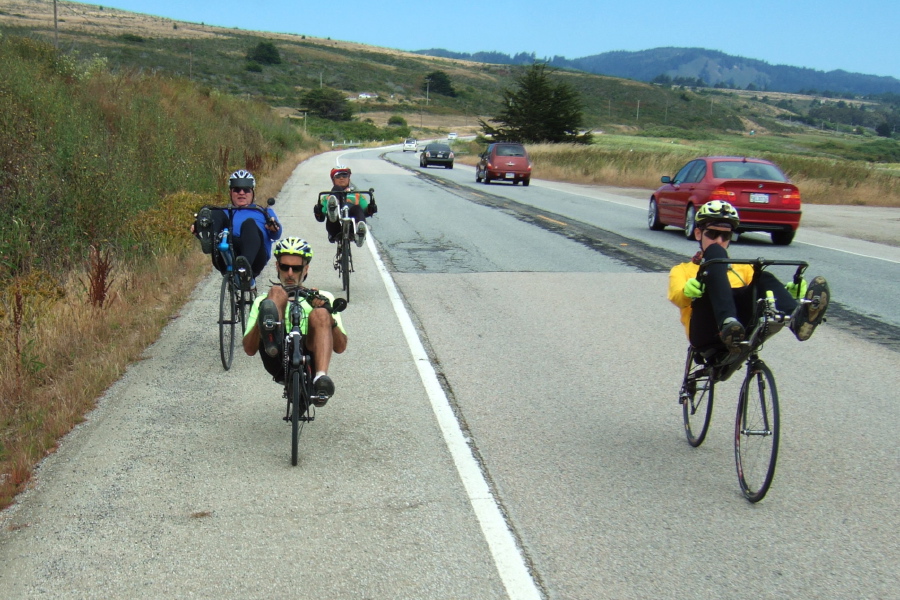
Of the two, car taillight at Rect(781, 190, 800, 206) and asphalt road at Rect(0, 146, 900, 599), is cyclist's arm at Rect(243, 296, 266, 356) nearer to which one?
asphalt road at Rect(0, 146, 900, 599)

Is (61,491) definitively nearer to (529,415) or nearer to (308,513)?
(308,513)

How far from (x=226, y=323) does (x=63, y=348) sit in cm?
142

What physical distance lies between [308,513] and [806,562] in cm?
236

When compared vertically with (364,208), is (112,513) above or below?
below

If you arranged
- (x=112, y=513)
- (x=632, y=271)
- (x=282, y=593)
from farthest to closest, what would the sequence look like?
(x=632, y=271) → (x=112, y=513) → (x=282, y=593)

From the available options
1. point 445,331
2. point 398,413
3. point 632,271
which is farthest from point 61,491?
point 632,271

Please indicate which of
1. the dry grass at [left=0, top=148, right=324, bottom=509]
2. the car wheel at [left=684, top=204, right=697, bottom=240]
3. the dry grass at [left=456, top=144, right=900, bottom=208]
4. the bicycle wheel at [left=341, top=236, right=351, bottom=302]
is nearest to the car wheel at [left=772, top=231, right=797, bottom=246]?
the car wheel at [left=684, top=204, right=697, bottom=240]

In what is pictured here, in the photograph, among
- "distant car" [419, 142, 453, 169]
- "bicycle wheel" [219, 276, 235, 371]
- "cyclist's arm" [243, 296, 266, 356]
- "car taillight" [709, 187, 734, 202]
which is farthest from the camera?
"distant car" [419, 142, 453, 169]

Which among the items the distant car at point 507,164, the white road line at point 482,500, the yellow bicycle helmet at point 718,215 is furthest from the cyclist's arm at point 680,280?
the distant car at point 507,164

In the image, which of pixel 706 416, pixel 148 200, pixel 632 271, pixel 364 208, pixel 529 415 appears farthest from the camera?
pixel 148 200

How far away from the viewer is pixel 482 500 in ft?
15.6

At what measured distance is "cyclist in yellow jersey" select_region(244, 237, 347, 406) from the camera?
5.27 m

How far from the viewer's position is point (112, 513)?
4.55m

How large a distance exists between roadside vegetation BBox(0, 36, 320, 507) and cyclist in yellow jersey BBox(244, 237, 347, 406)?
144 cm
